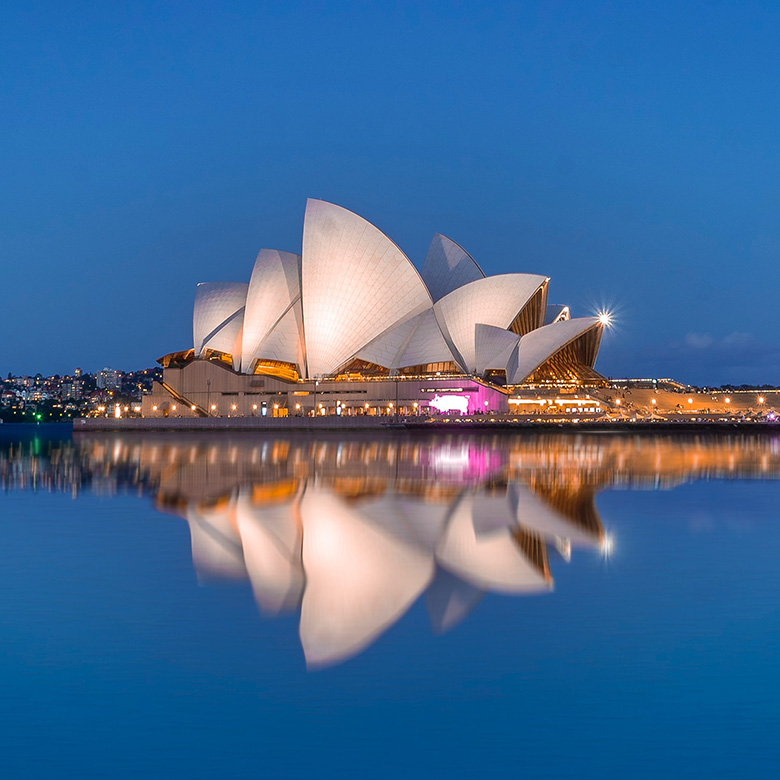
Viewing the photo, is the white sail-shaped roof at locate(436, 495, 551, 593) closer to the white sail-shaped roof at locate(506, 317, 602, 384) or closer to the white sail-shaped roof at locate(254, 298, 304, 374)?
the white sail-shaped roof at locate(506, 317, 602, 384)

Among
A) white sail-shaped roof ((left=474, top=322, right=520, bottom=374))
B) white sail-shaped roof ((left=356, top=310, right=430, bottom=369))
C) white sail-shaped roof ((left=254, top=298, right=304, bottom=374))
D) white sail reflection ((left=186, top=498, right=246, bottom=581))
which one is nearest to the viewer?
white sail reflection ((left=186, top=498, right=246, bottom=581))

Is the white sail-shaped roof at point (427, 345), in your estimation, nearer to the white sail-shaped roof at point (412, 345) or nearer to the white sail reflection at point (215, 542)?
the white sail-shaped roof at point (412, 345)

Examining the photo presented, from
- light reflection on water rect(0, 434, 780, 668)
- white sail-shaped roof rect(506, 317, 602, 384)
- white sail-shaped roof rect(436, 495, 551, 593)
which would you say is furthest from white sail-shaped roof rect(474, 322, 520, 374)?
white sail-shaped roof rect(436, 495, 551, 593)

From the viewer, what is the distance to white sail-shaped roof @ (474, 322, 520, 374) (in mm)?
56031

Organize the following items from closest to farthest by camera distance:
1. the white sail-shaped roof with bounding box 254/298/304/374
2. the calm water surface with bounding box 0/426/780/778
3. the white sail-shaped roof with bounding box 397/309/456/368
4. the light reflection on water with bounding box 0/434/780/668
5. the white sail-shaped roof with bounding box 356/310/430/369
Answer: the calm water surface with bounding box 0/426/780/778 → the light reflection on water with bounding box 0/434/780/668 → the white sail-shaped roof with bounding box 397/309/456/368 → the white sail-shaped roof with bounding box 356/310/430/369 → the white sail-shaped roof with bounding box 254/298/304/374

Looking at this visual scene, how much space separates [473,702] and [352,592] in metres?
3.17

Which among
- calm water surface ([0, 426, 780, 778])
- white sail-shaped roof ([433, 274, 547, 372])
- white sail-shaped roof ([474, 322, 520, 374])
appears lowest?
calm water surface ([0, 426, 780, 778])

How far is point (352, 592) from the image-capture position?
28.4 ft

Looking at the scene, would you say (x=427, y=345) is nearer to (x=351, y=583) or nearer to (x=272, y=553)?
(x=272, y=553)

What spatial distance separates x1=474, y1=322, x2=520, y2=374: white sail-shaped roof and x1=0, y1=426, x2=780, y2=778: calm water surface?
40605 mm

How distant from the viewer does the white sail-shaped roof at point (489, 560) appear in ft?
29.8

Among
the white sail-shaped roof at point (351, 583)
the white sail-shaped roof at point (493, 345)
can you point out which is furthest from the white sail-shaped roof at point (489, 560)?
the white sail-shaped roof at point (493, 345)

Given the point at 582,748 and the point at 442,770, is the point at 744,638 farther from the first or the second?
the point at 442,770

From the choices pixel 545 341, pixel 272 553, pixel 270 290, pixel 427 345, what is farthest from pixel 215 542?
pixel 270 290
